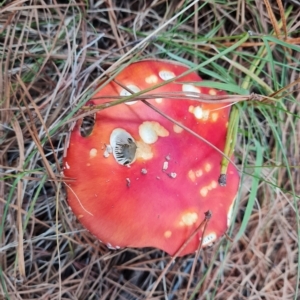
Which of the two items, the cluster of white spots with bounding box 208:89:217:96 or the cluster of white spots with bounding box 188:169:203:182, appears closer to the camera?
the cluster of white spots with bounding box 188:169:203:182

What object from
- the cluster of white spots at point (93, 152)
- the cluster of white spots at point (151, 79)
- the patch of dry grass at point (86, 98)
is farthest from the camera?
the patch of dry grass at point (86, 98)

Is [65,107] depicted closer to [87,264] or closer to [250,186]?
[87,264]

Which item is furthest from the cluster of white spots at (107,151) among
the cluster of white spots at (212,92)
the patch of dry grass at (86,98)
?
the cluster of white spots at (212,92)

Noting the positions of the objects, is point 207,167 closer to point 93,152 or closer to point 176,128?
point 176,128

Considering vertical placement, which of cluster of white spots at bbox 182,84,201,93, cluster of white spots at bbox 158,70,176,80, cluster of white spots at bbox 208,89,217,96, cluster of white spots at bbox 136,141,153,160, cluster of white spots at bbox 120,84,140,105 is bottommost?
cluster of white spots at bbox 136,141,153,160

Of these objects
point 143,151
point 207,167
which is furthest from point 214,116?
point 143,151

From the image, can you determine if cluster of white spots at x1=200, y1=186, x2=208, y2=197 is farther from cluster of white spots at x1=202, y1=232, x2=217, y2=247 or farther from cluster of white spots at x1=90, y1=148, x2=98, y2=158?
cluster of white spots at x1=90, y1=148, x2=98, y2=158

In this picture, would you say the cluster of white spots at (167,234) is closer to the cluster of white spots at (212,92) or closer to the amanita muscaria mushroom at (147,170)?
the amanita muscaria mushroom at (147,170)

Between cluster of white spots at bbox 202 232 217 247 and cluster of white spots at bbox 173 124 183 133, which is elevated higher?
cluster of white spots at bbox 173 124 183 133

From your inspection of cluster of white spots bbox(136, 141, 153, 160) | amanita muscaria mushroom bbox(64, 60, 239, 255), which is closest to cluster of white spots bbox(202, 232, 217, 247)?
amanita muscaria mushroom bbox(64, 60, 239, 255)
